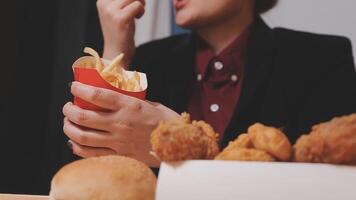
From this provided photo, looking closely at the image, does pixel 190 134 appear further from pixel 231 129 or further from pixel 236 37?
pixel 236 37

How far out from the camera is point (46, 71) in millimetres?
2062

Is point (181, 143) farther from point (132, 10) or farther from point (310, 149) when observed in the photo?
point (132, 10)

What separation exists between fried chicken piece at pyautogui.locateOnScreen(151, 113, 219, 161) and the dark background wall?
1.64 m

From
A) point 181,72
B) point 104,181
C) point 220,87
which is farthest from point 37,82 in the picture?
point 104,181

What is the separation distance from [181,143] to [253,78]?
107 centimetres

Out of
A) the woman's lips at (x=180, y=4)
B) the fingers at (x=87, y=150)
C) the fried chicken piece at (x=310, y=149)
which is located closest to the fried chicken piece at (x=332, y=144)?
the fried chicken piece at (x=310, y=149)

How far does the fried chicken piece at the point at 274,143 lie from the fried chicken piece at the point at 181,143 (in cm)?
4

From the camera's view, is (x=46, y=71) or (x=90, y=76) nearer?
(x=90, y=76)

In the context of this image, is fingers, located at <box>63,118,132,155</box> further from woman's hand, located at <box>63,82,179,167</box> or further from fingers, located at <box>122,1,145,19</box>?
fingers, located at <box>122,1,145,19</box>

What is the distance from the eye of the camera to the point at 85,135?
0.86 m

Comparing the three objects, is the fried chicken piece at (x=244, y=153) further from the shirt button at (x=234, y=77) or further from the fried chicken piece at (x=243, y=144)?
the shirt button at (x=234, y=77)

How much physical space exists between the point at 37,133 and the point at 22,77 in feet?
0.78

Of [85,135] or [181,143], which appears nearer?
[181,143]

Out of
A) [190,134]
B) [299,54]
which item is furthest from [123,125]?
[299,54]
